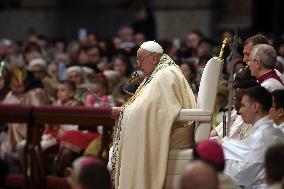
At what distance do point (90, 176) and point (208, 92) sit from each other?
3246mm

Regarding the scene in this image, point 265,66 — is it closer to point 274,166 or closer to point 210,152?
point 210,152

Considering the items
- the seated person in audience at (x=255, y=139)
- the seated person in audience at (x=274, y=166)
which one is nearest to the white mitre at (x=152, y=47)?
the seated person in audience at (x=255, y=139)

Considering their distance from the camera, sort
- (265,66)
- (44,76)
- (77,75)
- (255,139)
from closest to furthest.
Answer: (255,139)
(265,66)
(77,75)
(44,76)

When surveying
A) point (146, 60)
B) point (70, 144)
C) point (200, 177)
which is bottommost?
point (70, 144)

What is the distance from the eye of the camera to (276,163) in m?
7.86

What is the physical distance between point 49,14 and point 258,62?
640 inches

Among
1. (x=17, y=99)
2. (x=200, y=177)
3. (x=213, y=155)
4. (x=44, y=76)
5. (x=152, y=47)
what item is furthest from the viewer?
(x=44, y=76)

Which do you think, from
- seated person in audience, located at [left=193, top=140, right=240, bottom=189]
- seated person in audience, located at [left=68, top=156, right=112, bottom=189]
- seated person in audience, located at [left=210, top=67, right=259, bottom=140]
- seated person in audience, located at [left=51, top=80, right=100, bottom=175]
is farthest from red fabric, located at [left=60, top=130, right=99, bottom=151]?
seated person in audience, located at [left=68, top=156, right=112, bottom=189]

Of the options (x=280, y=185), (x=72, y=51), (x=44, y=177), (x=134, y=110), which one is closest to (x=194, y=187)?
(x=280, y=185)

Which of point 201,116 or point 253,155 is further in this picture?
point 201,116

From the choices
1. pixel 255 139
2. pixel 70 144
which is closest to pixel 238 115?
pixel 255 139

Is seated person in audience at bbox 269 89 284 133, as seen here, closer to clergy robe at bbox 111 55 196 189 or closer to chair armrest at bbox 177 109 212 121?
chair armrest at bbox 177 109 212 121

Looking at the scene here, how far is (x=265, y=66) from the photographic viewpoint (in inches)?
411

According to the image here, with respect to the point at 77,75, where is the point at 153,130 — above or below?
above
